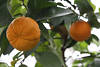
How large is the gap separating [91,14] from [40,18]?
0.64 ft

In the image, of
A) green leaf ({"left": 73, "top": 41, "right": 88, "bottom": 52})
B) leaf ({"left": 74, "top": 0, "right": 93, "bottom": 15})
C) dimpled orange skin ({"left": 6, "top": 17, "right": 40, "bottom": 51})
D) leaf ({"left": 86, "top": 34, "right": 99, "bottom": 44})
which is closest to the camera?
dimpled orange skin ({"left": 6, "top": 17, "right": 40, "bottom": 51})

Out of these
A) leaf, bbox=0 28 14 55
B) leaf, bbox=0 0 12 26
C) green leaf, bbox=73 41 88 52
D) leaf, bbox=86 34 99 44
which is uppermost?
leaf, bbox=0 0 12 26

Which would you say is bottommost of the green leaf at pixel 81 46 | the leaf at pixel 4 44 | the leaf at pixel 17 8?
the green leaf at pixel 81 46

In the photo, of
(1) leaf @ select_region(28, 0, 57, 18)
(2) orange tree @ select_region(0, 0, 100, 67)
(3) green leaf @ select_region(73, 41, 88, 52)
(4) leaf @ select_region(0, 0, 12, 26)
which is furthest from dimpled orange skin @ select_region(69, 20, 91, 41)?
(3) green leaf @ select_region(73, 41, 88, 52)

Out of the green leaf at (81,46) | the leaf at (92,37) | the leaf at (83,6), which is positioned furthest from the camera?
the green leaf at (81,46)

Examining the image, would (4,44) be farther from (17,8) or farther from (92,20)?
(92,20)

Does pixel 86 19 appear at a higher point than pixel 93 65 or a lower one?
higher

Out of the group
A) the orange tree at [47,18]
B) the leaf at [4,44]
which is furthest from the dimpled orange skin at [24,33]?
the leaf at [4,44]

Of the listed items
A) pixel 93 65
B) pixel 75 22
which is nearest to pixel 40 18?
pixel 75 22

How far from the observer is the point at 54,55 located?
62 centimetres

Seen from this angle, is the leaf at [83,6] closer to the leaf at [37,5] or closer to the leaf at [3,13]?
the leaf at [37,5]

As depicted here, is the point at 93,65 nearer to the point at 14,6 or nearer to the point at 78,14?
the point at 78,14

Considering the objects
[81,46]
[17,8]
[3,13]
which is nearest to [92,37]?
[81,46]

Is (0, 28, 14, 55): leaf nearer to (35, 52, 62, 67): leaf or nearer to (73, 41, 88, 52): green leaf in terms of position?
(35, 52, 62, 67): leaf
